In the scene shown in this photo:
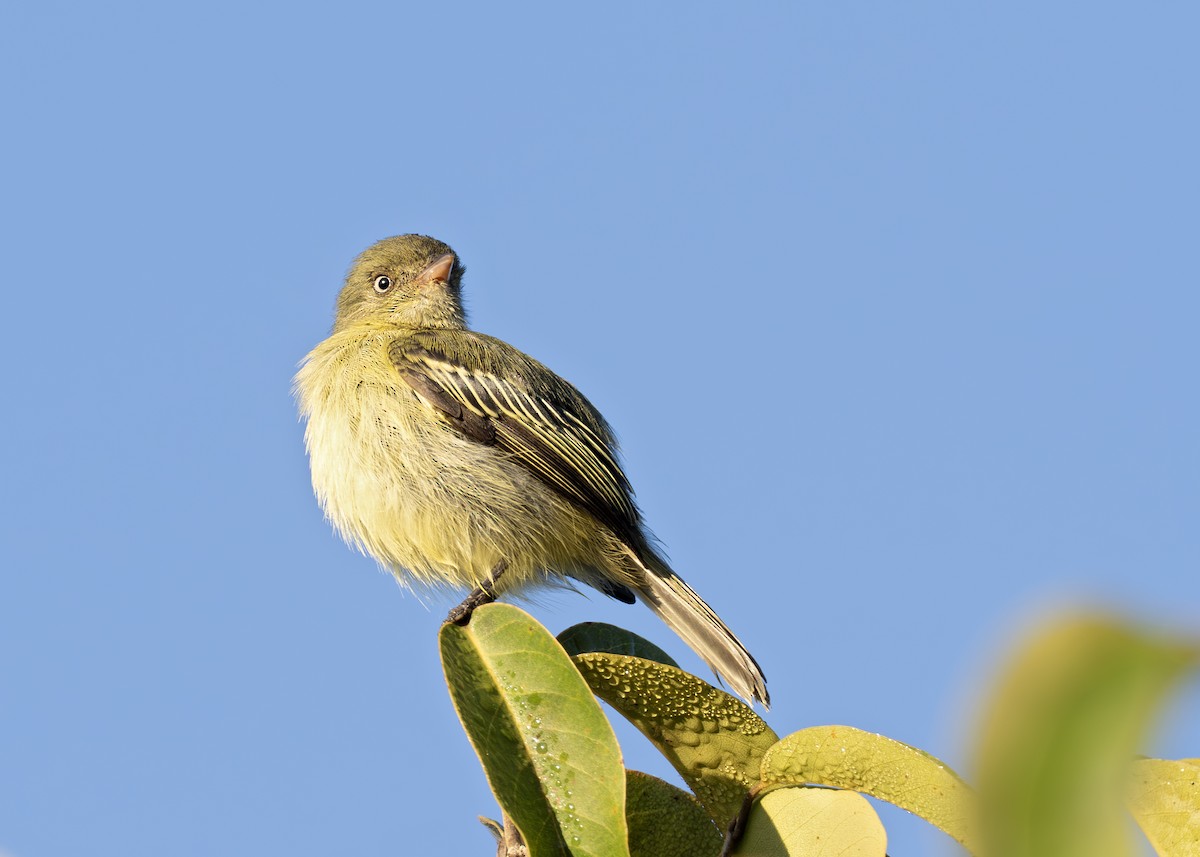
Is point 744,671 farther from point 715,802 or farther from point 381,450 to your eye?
point 715,802

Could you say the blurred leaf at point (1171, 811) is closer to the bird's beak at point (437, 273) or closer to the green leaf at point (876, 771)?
the green leaf at point (876, 771)

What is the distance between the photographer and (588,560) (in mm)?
5820

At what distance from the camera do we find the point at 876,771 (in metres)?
2.67

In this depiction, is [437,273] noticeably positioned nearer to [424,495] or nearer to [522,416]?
[522,416]

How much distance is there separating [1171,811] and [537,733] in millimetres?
1319

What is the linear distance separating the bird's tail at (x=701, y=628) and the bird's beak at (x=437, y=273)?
2.32 meters

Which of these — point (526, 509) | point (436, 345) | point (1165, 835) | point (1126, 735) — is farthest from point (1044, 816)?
point (436, 345)

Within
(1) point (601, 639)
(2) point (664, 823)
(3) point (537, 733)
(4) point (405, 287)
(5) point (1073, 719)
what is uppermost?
(4) point (405, 287)

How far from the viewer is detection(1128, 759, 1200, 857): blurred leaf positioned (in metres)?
2.40

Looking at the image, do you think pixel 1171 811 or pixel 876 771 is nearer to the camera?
pixel 1171 811

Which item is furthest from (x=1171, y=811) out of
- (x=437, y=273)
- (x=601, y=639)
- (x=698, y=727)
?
(x=437, y=273)

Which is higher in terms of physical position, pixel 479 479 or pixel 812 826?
pixel 479 479

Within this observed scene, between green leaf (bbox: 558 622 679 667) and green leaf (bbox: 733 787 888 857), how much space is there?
106 cm

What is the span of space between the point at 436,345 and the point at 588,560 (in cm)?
123
